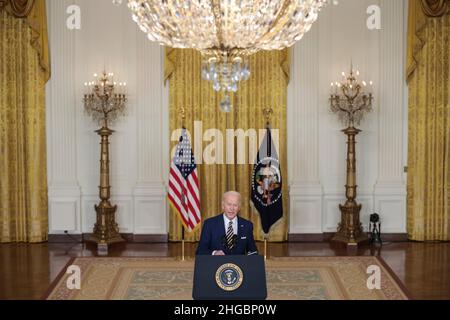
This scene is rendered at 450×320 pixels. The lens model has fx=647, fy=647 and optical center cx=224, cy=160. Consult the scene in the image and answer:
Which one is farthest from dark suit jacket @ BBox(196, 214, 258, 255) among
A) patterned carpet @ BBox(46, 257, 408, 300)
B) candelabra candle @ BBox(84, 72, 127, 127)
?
candelabra candle @ BBox(84, 72, 127, 127)

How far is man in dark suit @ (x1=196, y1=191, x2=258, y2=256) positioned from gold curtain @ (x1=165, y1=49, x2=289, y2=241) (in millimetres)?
4632

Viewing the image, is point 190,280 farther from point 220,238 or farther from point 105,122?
point 105,122

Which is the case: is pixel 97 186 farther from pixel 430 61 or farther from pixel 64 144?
pixel 430 61

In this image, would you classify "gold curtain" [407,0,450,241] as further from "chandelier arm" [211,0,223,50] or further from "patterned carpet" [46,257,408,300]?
"chandelier arm" [211,0,223,50]

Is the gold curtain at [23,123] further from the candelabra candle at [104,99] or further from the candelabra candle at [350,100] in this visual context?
the candelabra candle at [350,100]

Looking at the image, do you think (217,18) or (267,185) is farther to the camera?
(267,185)

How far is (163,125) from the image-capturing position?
1098 centimetres

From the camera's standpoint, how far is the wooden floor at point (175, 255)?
27.1 ft

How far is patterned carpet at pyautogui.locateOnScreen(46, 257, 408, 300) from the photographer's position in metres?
8.07

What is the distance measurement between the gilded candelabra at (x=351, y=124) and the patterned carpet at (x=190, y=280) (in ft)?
2.90

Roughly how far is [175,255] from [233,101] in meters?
2.74

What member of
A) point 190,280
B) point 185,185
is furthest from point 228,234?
point 185,185

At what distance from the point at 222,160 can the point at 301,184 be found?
1.43 metres

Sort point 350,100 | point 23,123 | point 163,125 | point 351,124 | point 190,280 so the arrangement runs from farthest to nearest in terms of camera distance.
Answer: point 163,125
point 23,123
point 351,124
point 350,100
point 190,280
